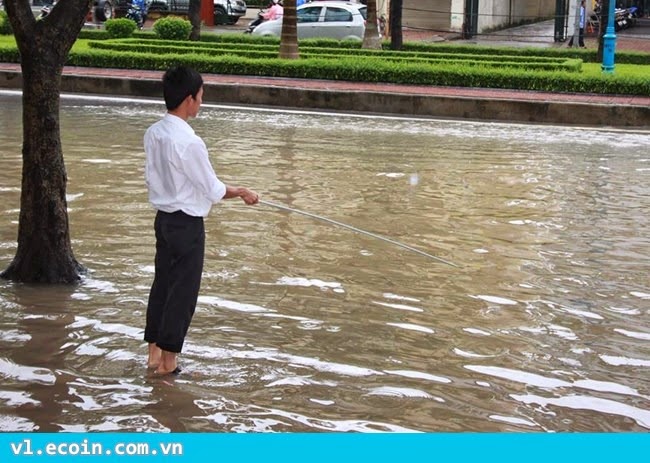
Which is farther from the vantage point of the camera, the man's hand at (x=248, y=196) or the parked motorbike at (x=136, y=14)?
the parked motorbike at (x=136, y=14)

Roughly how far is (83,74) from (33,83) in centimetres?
1334

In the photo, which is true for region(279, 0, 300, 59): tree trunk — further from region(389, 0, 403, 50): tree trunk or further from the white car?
the white car

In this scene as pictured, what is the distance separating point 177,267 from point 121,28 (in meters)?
24.3

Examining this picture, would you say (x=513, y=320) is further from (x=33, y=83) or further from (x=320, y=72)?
(x=320, y=72)

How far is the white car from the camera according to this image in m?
31.1

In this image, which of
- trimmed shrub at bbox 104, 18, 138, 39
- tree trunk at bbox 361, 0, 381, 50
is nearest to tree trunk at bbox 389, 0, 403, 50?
tree trunk at bbox 361, 0, 381, 50

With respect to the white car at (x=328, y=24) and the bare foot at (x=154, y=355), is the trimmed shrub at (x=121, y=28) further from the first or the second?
the bare foot at (x=154, y=355)

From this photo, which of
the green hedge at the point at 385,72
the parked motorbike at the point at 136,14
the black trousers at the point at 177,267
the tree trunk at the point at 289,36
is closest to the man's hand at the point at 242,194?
the black trousers at the point at 177,267

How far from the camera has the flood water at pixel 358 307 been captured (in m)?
5.49

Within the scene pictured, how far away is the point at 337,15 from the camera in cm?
3138

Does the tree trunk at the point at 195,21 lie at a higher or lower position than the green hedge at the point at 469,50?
higher

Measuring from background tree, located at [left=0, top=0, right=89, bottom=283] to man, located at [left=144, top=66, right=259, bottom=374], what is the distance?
2.05 meters

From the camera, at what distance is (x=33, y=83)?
24.8 feet

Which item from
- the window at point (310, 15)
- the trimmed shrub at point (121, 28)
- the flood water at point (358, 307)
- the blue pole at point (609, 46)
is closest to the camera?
the flood water at point (358, 307)
